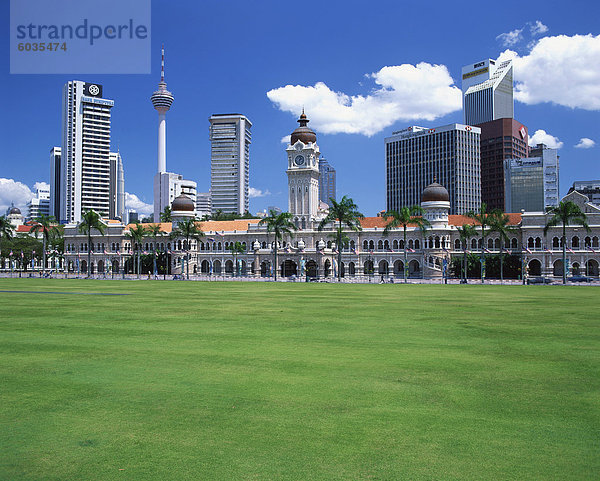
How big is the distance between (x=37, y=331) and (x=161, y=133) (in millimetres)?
179898

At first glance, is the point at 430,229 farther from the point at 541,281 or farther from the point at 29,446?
the point at 29,446

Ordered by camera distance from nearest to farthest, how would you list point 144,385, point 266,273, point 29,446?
point 29,446
point 144,385
point 266,273

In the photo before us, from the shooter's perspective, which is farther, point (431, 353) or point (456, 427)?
point (431, 353)

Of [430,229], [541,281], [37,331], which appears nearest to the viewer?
[37,331]

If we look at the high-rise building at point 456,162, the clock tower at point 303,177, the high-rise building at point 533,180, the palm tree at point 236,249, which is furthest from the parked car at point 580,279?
the high-rise building at point 533,180

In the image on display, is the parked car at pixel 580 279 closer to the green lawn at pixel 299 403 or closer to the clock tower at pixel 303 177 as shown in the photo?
the clock tower at pixel 303 177

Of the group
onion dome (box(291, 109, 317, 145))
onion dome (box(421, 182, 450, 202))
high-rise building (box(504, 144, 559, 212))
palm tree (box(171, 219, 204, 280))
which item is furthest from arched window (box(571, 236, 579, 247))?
high-rise building (box(504, 144, 559, 212))

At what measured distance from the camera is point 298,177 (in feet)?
368

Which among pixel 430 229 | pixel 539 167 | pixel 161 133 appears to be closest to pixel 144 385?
pixel 430 229

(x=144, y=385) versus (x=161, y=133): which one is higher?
(x=161, y=133)

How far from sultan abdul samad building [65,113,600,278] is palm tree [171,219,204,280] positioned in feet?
5.54

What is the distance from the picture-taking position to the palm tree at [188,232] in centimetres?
10484

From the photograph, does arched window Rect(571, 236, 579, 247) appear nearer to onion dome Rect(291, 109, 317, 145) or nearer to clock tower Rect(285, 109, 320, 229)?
clock tower Rect(285, 109, 320, 229)

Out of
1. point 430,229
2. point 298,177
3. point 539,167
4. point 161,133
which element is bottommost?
point 430,229
